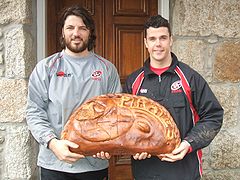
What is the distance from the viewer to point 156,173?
1.81 metres

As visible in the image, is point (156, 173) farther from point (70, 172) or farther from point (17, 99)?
point (17, 99)

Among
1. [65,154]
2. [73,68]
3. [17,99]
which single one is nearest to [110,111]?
[65,154]

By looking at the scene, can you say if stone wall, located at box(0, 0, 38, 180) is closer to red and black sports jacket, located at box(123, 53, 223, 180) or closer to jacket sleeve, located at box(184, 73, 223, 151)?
red and black sports jacket, located at box(123, 53, 223, 180)

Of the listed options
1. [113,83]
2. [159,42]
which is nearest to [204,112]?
[159,42]

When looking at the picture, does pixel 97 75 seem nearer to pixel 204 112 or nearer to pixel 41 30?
pixel 204 112

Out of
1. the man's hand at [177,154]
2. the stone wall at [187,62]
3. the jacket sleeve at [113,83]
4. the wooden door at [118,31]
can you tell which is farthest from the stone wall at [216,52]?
the man's hand at [177,154]

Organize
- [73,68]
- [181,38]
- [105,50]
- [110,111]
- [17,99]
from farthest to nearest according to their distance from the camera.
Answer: [105,50], [181,38], [17,99], [73,68], [110,111]

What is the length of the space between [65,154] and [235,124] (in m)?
1.33

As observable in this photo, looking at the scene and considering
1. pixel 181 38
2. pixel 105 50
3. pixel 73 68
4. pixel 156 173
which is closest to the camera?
pixel 156 173

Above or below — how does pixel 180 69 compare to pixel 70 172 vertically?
above

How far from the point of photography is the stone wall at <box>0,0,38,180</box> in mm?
2305

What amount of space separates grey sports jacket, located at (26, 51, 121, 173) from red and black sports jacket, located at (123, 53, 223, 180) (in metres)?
0.25

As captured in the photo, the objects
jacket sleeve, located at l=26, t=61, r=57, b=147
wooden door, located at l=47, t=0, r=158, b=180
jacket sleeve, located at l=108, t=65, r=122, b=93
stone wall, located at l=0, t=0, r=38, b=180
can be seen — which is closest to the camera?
jacket sleeve, located at l=26, t=61, r=57, b=147

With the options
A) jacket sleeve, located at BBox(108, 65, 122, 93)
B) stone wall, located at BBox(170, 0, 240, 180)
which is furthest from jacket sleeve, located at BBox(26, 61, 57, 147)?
stone wall, located at BBox(170, 0, 240, 180)
